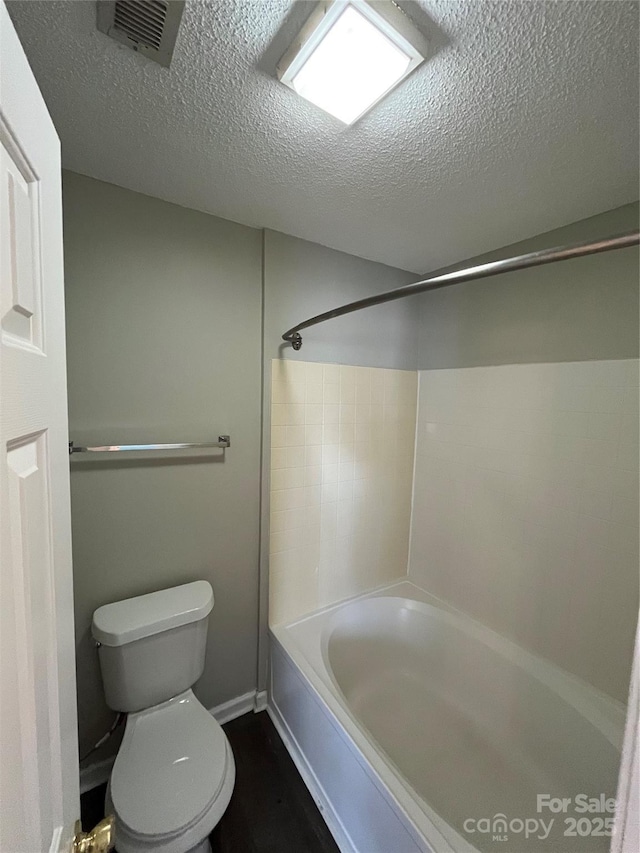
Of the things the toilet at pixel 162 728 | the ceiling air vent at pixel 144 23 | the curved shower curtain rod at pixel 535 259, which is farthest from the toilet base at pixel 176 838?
the ceiling air vent at pixel 144 23

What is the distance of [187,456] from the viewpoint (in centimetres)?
150

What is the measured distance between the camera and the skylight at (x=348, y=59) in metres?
0.70

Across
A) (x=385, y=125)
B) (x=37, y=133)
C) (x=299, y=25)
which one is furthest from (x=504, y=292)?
(x=37, y=133)

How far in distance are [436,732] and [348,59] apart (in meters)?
2.43

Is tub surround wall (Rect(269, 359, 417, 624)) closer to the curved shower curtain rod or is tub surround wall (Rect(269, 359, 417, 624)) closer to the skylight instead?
the curved shower curtain rod

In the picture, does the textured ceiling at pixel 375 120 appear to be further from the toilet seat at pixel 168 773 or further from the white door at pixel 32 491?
the toilet seat at pixel 168 773

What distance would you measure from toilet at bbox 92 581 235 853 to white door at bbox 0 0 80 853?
53cm

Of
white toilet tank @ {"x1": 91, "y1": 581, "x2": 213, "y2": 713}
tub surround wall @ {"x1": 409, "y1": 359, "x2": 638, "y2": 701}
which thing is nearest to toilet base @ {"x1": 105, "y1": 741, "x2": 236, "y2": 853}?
white toilet tank @ {"x1": 91, "y1": 581, "x2": 213, "y2": 713}

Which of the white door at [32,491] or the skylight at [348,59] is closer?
the white door at [32,491]

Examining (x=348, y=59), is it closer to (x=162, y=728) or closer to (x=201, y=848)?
(x=162, y=728)

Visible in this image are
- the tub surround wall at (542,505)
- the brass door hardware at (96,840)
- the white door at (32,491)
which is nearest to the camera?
the white door at (32,491)

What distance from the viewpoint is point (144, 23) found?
722mm

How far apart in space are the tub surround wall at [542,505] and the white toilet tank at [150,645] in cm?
135

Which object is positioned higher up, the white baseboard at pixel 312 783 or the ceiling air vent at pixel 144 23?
the ceiling air vent at pixel 144 23
